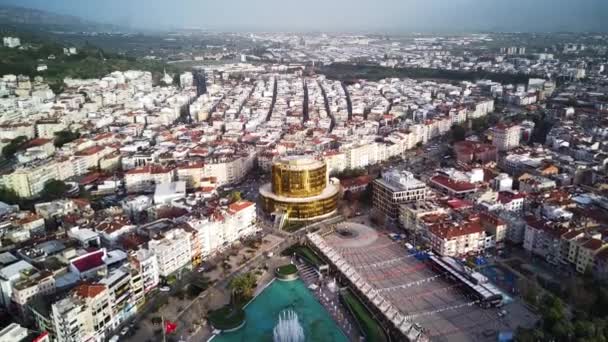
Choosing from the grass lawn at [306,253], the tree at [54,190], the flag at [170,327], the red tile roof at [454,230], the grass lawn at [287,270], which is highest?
the red tile roof at [454,230]

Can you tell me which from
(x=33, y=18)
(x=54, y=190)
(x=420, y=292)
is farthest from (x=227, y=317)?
(x=33, y=18)

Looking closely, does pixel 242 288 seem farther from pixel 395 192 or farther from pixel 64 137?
pixel 64 137

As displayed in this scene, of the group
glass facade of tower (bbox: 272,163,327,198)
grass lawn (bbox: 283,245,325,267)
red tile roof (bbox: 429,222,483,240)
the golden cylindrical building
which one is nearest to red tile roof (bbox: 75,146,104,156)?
the golden cylindrical building

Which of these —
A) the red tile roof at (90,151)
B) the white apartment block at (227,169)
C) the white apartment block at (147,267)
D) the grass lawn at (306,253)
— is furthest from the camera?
the red tile roof at (90,151)

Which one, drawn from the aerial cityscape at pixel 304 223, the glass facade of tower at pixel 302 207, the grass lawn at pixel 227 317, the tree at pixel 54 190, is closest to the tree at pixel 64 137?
the aerial cityscape at pixel 304 223

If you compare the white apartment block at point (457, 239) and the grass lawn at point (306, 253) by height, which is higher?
the white apartment block at point (457, 239)

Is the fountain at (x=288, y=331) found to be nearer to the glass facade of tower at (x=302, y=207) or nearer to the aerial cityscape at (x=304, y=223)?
the aerial cityscape at (x=304, y=223)

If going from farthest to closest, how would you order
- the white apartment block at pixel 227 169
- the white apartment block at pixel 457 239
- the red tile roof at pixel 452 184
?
1. the white apartment block at pixel 227 169
2. the red tile roof at pixel 452 184
3. the white apartment block at pixel 457 239
